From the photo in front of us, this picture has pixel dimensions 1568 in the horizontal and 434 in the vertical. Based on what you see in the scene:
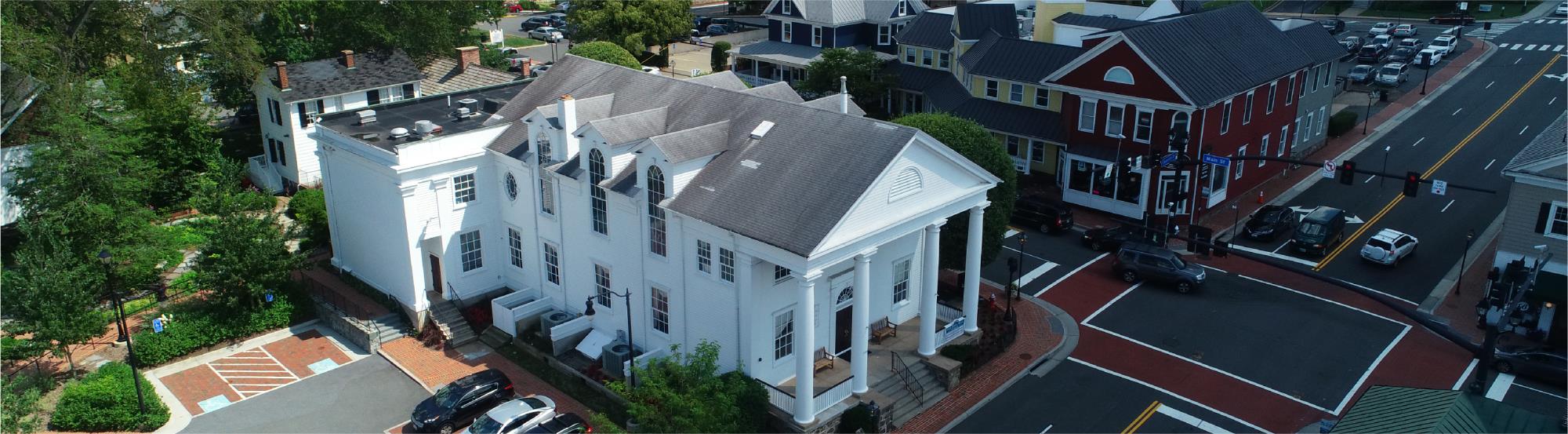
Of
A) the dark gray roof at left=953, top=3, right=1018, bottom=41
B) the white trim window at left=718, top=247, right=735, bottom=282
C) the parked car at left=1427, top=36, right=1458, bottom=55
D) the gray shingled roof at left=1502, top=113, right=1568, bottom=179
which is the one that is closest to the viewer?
the white trim window at left=718, top=247, right=735, bottom=282

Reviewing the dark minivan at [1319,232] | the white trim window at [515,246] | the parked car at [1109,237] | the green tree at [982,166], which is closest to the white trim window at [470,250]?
the white trim window at [515,246]

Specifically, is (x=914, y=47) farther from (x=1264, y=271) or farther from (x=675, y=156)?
(x=675, y=156)

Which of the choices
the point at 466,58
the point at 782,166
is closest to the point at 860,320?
the point at 782,166

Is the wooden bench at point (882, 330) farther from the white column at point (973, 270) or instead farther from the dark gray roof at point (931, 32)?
the dark gray roof at point (931, 32)

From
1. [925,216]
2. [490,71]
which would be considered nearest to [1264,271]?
[925,216]

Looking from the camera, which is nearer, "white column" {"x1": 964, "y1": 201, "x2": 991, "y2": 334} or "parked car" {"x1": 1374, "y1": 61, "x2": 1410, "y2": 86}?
"white column" {"x1": 964, "y1": 201, "x2": 991, "y2": 334}

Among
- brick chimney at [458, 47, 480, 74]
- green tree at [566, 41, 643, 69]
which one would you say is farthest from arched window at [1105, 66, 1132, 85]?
brick chimney at [458, 47, 480, 74]

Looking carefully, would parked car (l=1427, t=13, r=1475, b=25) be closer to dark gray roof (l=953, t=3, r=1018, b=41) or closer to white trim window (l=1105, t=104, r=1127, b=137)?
dark gray roof (l=953, t=3, r=1018, b=41)
